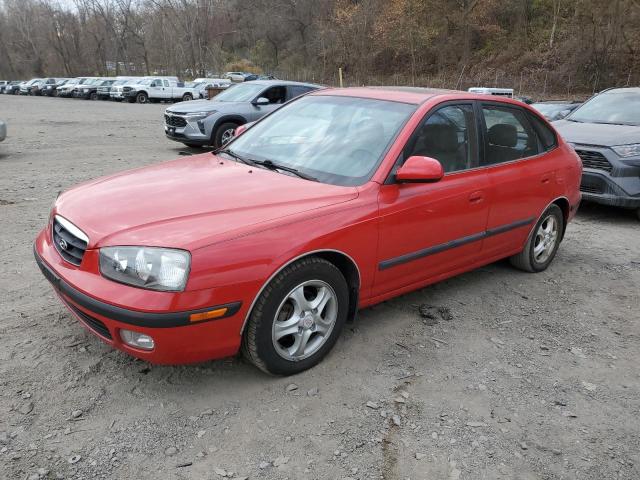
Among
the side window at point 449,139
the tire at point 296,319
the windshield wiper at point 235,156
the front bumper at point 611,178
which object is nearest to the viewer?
the tire at point 296,319

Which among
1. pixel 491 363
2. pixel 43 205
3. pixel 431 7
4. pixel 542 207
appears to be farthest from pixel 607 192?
pixel 431 7

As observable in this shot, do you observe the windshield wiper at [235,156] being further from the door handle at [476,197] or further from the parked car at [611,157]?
the parked car at [611,157]

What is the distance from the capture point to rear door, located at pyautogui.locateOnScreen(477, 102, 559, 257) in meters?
4.16

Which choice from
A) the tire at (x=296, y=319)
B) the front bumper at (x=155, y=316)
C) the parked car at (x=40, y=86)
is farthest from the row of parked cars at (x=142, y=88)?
the front bumper at (x=155, y=316)

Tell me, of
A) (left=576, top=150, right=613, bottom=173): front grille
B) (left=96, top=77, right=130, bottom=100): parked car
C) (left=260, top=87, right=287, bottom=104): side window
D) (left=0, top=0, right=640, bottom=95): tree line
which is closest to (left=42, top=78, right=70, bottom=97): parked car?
(left=96, top=77, right=130, bottom=100): parked car

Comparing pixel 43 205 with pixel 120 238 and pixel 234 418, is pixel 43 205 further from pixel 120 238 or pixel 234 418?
pixel 234 418

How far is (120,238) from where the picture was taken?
2.70 meters

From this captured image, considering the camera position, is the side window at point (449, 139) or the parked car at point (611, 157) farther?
the parked car at point (611, 157)

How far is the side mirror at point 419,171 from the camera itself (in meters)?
3.30

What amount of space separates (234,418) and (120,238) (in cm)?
109

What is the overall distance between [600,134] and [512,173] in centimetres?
386

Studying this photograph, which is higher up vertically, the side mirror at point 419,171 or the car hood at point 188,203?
the side mirror at point 419,171

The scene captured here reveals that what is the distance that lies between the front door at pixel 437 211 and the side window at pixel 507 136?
179mm

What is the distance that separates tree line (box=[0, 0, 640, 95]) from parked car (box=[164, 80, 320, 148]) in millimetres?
24329
